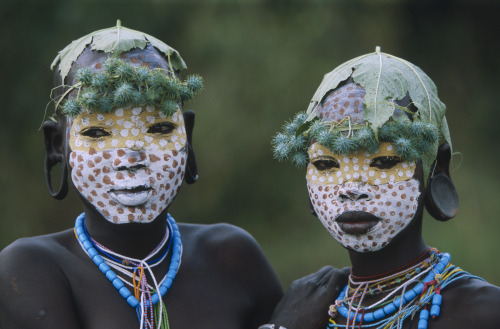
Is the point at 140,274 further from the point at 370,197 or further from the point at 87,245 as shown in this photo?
the point at 370,197

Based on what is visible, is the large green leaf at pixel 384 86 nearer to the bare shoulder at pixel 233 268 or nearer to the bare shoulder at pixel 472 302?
the bare shoulder at pixel 472 302

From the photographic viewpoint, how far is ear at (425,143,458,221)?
4.43m

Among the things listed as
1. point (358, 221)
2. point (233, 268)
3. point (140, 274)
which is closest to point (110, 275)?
point (140, 274)

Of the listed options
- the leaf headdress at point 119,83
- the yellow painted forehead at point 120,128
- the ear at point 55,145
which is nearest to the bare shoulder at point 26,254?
the ear at point 55,145

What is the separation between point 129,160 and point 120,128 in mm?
174

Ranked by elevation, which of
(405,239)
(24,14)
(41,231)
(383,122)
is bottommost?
(41,231)

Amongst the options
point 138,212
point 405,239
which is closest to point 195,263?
point 138,212

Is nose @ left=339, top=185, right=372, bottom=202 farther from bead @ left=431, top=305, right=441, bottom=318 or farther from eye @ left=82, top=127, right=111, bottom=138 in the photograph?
eye @ left=82, top=127, right=111, bottom=138

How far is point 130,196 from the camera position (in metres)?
4.48

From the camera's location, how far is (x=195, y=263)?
488cm

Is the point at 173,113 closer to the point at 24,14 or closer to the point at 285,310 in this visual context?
the point at 285,310

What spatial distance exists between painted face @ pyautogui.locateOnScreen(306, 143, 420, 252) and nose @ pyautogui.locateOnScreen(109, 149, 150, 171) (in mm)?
A: 925

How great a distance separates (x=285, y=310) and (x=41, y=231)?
235 inches

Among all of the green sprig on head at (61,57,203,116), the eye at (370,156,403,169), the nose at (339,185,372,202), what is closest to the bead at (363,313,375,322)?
the nose at (339,185,372,202)
